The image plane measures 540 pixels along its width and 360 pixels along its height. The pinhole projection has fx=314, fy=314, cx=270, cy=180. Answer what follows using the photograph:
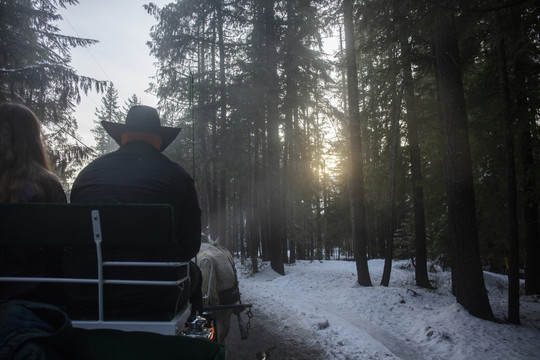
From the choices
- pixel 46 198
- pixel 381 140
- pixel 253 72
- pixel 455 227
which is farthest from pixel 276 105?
pixel 46 198

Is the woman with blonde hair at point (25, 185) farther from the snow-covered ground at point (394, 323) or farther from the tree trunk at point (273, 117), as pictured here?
the tree trunk at point (273, 117)

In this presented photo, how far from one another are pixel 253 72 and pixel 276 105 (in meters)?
1.93

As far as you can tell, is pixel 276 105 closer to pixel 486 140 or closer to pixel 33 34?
pixel 486 140

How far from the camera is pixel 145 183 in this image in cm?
252

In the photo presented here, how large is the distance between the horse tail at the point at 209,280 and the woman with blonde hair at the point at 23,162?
3159 mm

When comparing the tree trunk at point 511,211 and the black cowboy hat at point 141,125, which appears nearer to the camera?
the black cowboy hat at point 141,125

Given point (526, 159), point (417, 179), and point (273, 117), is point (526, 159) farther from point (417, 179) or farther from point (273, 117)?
point (273, 117)

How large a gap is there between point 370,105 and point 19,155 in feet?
38.1

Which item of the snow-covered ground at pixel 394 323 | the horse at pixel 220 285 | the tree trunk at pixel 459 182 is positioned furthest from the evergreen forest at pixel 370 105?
the horse at pixel 220 285

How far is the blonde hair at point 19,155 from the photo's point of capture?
227cm

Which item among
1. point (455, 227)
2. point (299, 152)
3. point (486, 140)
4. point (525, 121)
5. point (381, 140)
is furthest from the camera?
point (299, 152)

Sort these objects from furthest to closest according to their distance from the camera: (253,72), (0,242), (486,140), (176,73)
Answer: (176,73)
(253,72)
(486,140)
(0,242)

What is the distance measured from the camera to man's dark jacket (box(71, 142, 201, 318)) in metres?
2.48

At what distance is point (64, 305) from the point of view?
7.11 ft
